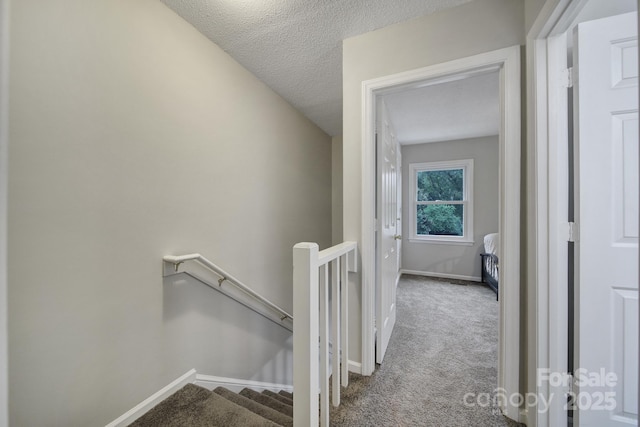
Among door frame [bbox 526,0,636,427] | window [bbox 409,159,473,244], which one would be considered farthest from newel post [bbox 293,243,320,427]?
window [bbox 409,159,473,244]

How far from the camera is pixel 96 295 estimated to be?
1139 mm

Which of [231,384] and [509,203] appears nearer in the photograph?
[509,203]

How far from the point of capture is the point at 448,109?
2977mm

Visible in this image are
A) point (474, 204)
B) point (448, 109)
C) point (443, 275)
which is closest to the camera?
point (448, 109)

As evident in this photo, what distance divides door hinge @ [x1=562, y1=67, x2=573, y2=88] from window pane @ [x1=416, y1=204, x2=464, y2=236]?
341 centimetres

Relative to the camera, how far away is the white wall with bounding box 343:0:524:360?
133 cm

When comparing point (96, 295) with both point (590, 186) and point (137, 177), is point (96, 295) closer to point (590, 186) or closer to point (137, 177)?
point (137, 177)

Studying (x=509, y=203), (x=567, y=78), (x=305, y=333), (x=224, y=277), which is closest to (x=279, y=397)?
(x=224, y=277)

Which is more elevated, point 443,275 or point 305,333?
point 305,333

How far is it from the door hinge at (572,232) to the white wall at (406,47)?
98cm

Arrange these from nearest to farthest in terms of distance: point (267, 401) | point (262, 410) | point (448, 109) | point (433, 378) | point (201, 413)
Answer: point (201, 413) → point (262, 410) → point (433, 378) → point (267, 401) → point (448, 109)

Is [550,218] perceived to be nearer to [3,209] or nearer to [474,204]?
[3,209]

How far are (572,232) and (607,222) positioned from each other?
12 centimetres

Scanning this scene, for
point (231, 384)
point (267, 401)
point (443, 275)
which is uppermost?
point (443, 275)
